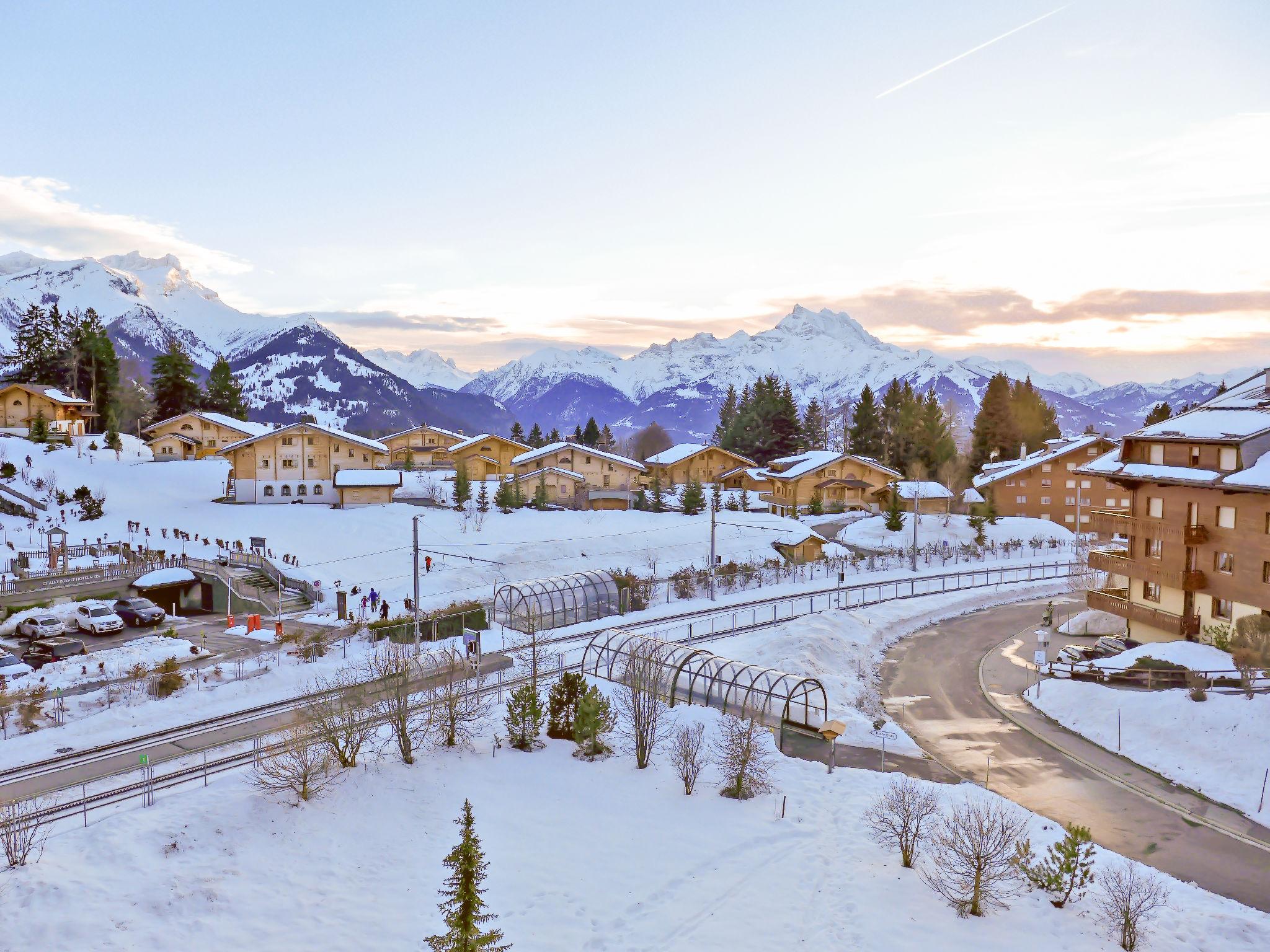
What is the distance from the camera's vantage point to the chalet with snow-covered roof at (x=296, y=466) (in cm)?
7131

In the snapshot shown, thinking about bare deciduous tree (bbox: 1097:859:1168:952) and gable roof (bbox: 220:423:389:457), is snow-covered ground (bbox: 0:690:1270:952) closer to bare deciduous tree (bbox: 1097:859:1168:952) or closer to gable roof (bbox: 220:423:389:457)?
bare deciduous tree (bbox: 1097:859:1168:952)

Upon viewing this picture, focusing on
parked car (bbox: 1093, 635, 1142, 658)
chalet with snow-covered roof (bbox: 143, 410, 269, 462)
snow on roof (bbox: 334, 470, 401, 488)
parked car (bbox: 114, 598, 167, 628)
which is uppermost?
chalet with snow-covered roof (bbox: 143, 410, 269, 462)

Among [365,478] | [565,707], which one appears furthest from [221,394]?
[565,707]

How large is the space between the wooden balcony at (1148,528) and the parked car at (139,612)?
49.4 m

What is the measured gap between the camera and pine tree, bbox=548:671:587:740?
2591 cm

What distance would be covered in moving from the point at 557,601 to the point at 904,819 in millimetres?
26526

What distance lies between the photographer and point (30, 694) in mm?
28734

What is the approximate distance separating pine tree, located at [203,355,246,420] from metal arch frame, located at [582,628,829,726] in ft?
291

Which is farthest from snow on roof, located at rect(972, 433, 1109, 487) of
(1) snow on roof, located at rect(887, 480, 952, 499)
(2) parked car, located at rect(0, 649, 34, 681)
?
(2) parked car, located at rect(0, 649, 34, 681)

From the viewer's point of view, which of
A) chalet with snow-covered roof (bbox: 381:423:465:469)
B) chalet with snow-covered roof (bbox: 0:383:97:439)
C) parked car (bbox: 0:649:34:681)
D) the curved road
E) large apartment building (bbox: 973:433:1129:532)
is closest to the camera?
the curved road

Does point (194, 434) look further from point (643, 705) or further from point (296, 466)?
point (643, 705)

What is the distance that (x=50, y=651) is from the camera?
119 ft

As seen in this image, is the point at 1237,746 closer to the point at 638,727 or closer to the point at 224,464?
the point at 638,727

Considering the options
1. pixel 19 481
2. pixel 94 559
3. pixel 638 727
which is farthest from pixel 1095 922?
pixel 19 481
